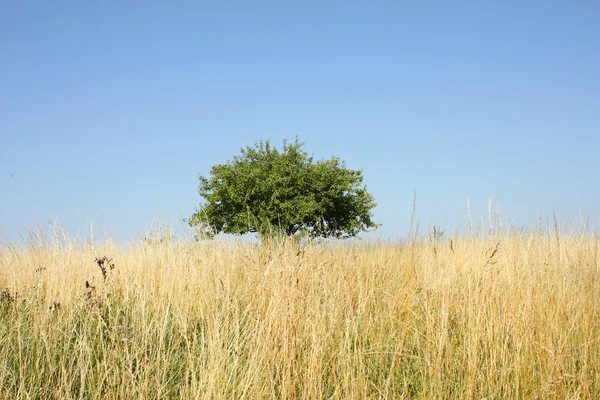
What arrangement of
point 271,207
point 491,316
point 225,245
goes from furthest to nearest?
point 271,207 < point 225,245 < point 491,316

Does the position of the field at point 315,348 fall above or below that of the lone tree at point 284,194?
below

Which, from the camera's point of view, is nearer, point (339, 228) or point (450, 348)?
point (450, 348)

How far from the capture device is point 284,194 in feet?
84.8

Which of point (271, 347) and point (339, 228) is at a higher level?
point (339, 228)

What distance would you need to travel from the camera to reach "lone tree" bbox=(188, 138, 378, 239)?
1016 inches

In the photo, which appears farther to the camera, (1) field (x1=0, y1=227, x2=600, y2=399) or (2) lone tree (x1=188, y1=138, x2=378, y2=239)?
(2) lone tree (x1=188, y1=138, x2=378, y2=239)

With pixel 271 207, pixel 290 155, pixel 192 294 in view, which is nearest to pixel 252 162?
pixel 290 155

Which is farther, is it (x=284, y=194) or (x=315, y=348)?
(x=284, y=194)

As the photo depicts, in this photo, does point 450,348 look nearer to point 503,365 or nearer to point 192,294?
point 503,365

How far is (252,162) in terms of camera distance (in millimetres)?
29172

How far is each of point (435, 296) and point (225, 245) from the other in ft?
14.3

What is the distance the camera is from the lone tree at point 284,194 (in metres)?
25.8

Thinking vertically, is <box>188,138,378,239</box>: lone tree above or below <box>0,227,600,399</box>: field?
above

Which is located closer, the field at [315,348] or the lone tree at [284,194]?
the field at [315,348]
